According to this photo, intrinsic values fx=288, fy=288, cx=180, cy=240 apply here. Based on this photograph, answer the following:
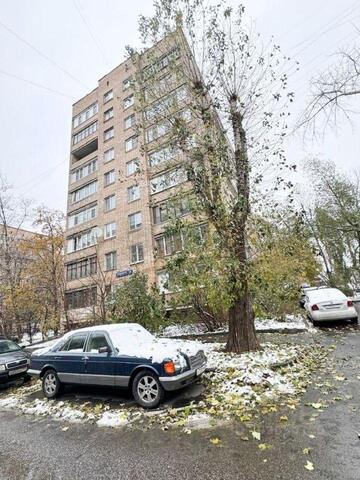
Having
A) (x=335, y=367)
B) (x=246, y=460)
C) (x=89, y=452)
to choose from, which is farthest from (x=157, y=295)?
(x=246, y=460)

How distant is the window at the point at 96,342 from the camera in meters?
6.61

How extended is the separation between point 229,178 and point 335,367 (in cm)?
556

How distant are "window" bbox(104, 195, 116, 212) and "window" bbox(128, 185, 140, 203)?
2048mm

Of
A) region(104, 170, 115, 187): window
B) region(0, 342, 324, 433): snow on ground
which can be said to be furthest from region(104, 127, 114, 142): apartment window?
region(0, 342, 324, 433): snow on ground

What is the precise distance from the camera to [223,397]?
548 cm

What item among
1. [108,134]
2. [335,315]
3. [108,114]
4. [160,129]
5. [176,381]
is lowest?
[176,381]

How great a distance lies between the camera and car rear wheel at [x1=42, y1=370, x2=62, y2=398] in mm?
7117

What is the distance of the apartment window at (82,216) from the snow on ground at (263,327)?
699 inches

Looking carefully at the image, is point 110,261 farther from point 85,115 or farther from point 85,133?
point 85,115

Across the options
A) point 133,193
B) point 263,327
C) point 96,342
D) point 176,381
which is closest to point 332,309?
point 263,327

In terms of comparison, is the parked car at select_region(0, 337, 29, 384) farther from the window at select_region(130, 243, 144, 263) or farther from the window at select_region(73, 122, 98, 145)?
the window at select_region(73, 122, 98, 145)

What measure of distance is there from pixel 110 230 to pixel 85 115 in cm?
1708

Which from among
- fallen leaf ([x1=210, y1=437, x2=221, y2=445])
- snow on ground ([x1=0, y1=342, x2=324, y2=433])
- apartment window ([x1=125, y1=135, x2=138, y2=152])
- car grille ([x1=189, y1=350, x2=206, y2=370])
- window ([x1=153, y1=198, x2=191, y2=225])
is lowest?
fallen leaf ([x1=210, y1=437, x2=221, y2=445])

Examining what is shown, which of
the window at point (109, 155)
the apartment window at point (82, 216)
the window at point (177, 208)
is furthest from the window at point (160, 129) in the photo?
the window at point (109, 155)
